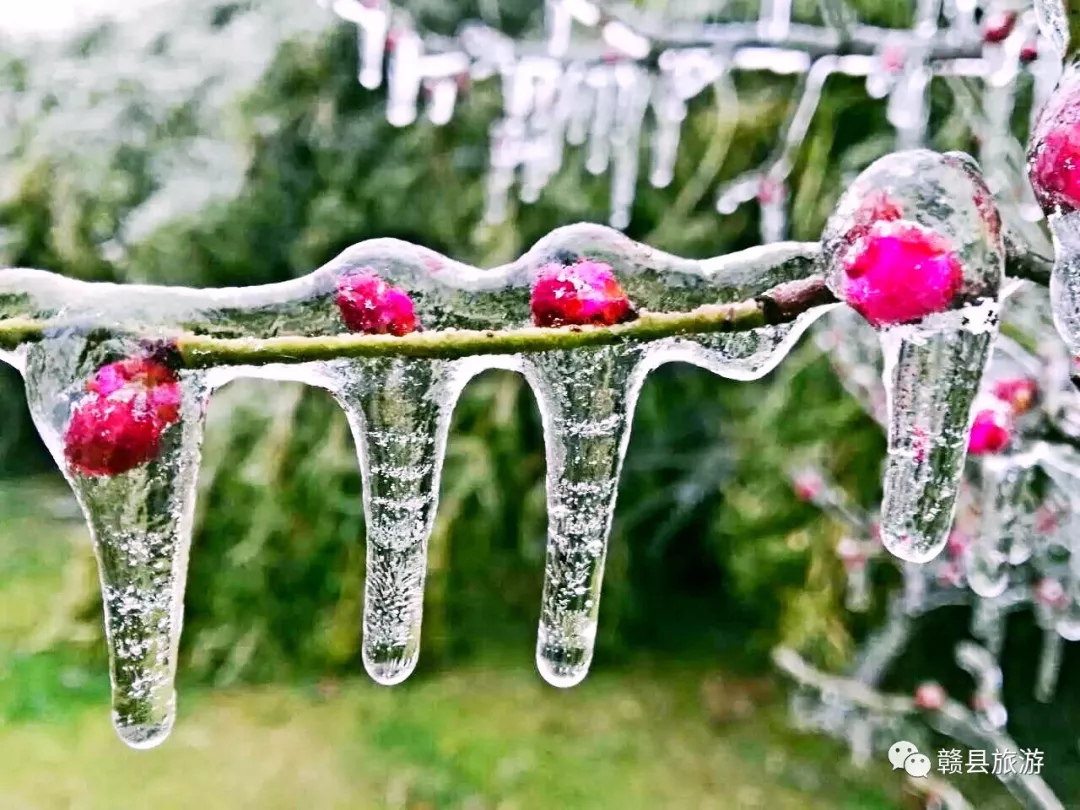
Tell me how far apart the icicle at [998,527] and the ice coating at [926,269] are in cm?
60

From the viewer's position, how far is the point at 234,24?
7.42ft

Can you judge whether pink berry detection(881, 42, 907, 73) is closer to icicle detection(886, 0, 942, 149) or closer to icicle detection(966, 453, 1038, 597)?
icicle detection(886, 0, 942, 149)

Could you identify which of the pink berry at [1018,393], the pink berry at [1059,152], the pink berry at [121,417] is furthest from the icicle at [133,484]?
the pink berry at [1018,393]

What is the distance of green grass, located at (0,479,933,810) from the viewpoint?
2.14 meters

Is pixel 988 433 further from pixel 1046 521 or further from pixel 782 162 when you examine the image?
pixel 782 162

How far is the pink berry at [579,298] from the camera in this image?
28 cm

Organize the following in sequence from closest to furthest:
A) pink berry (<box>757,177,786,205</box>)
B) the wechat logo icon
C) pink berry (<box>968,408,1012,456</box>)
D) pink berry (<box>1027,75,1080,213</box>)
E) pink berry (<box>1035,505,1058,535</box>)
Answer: pink berry (<box>1027,75,1080,213</box>)
pink berry (<box>968,408,1012,456</box>)
pink berry (<box>1035,505,1058,535</box>)
pink berry (<box>757,177,786,205</box>)
the wechat logo icon

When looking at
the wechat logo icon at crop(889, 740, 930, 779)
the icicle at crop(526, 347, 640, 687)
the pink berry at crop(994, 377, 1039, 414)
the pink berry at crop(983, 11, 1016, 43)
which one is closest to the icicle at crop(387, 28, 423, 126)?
the pink berry at crop(983, 11, 1016, 43)

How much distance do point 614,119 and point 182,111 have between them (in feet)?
4.18

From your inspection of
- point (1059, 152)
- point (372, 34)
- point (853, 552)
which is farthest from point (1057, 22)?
point (372, 34)

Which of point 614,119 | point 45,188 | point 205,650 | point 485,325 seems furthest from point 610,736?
point 485,325

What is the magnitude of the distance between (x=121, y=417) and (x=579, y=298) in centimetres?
14

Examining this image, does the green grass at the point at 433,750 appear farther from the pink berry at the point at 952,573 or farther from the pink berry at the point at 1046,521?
the pink berry at the point at 1046,521

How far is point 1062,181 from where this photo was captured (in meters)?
0.27
